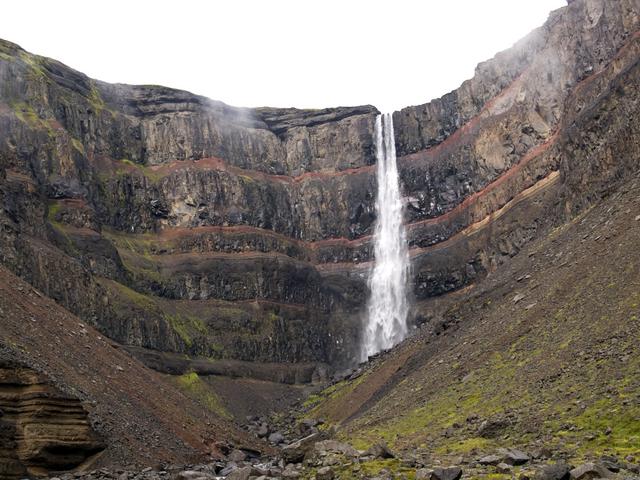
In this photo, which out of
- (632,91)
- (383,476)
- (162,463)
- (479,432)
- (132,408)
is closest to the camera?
(383,476)

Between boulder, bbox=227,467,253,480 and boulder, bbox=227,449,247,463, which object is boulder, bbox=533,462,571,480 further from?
boulder, bbox=227,449,247,463

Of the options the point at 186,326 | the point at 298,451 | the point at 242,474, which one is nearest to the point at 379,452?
the point at 242,474

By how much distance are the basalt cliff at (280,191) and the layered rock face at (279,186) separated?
8.6 inches

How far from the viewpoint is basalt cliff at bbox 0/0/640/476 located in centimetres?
6256

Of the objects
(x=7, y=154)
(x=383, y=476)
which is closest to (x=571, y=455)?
(x=383, y=476)

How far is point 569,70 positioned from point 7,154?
60.5 meters

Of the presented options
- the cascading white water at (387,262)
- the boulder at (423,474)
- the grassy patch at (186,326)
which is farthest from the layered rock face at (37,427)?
the cascading white water at (387,262)

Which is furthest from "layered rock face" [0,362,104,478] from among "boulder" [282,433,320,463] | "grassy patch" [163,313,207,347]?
"grassy patch" [163,313,207,347]

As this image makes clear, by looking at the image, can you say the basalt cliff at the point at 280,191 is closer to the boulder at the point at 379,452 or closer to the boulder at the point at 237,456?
the boulder at the point at 237,456

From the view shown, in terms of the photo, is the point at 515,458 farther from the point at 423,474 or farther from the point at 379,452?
the point at 379,452

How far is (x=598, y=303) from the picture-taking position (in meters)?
36.2

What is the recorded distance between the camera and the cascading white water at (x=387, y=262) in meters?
82.2

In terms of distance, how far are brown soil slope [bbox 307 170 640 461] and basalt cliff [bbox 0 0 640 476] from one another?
5.40 metres

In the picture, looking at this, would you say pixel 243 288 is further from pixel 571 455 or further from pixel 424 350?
pixel 571 455
